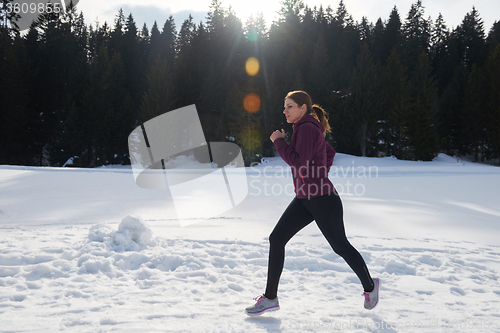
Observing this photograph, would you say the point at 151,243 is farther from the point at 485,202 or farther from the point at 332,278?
the point at 485,202

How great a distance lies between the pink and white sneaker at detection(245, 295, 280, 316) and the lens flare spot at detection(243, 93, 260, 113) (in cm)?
2596

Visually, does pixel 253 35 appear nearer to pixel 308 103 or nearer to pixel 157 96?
pixel 157 96

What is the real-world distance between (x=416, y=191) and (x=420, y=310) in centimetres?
924

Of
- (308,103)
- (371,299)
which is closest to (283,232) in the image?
(371,299)

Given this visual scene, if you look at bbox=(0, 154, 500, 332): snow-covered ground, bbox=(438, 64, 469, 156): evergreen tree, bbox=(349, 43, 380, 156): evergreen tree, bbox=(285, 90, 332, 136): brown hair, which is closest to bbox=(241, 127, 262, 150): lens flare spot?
bbox=(349, 43, 380, 156): evergreen tree

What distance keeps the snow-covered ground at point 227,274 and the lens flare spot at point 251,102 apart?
21.8 metres

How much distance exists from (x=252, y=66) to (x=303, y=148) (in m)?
35.3

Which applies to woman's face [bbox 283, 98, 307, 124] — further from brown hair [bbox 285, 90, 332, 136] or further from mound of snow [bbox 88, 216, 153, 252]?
mound of snow [bbox 88, 216, 153, 252]

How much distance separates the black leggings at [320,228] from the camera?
2623 millimetres

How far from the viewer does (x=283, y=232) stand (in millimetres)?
2754

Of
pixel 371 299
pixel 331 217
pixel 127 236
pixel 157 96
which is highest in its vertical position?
pixel 157 96

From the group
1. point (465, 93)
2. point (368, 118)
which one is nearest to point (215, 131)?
point (368, 118)

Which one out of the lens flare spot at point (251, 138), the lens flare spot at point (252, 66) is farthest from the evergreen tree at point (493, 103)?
the lens flare spot at point (252, 66)

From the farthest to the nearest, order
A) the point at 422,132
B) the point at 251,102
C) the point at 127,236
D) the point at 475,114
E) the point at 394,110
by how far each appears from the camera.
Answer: the point at 475,114 < the point at 394,110 < the point at 422,132 < the point at 251,102 < the point at 127,236
